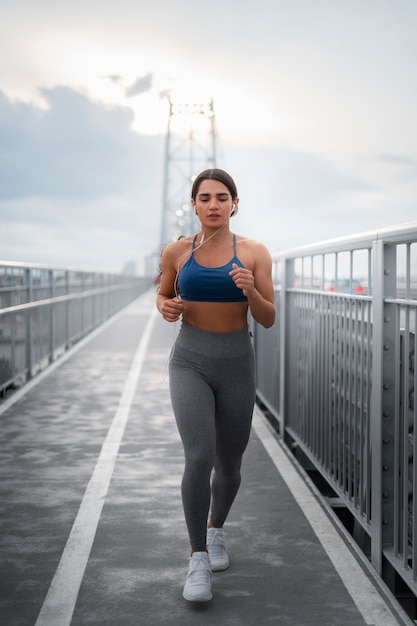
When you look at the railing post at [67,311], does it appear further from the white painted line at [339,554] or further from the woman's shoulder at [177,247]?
the woman's shoulder at [177,247]

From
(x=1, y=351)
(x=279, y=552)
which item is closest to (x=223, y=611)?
(x=279, y=552)

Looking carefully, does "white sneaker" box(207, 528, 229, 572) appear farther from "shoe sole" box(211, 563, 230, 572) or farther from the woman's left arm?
the woman's left arm

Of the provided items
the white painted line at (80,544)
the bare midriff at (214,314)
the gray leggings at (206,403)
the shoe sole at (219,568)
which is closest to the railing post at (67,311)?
the white painted line at (80,544)

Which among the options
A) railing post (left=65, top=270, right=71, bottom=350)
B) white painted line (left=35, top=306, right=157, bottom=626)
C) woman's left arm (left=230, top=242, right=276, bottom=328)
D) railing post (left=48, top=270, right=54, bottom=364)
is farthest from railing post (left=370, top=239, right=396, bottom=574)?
railing post (left=65, top=270, right=71, bottom=350)

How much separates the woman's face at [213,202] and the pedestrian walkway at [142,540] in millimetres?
601

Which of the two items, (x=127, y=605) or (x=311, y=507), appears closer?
(x=127, y=605)

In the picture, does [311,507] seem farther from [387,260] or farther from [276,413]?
[276,413]

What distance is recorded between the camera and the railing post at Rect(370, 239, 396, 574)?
4.29 m

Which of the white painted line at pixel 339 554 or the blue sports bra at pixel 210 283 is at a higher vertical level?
the blue sports bra at pixel 210 283

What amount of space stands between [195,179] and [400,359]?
1.38 m

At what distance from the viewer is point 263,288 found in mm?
4117

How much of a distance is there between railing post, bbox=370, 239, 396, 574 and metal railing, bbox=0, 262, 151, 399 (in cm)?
654

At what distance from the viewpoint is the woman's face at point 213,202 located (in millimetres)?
4066

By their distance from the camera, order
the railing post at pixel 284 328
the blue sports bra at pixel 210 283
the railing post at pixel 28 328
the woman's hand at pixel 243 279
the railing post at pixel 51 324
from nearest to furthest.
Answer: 1. the woman's hand at pixel 243 279
2. the blue sports bra at pixel 210 283
3. the railing post at pixel 284 328
4. the railing post at pixel 28 328
5. the railing post at pixel 51 324
